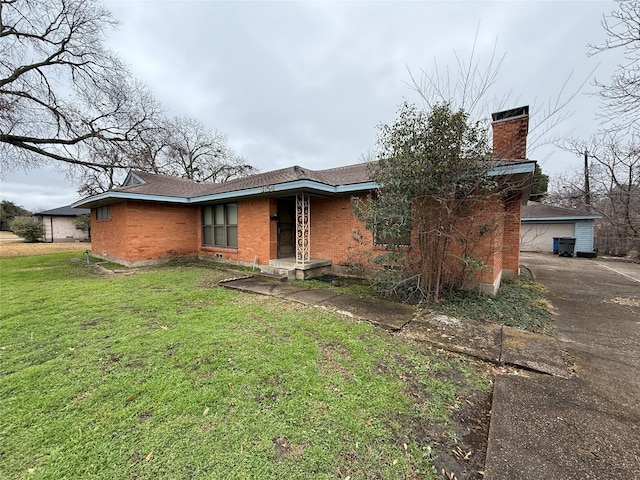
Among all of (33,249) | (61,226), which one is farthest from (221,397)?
(61,226)

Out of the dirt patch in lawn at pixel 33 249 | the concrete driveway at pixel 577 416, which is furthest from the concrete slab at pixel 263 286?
the dirt patch in lawn at pixel 33 249

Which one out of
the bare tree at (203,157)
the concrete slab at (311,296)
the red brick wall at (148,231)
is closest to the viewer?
the concrete slab at (311,296)

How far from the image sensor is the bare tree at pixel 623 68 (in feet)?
16.5

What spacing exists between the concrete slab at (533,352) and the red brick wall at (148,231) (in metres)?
10.5

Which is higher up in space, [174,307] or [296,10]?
[296,10]

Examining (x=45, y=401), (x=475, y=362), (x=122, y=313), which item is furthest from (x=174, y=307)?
(x=475, y=362)

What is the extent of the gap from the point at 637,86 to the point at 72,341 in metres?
10.8

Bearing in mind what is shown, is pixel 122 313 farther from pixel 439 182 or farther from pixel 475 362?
pixel 439 182

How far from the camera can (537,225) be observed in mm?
17453

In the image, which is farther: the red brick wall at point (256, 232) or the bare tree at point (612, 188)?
the bare tree at point (612, 188)

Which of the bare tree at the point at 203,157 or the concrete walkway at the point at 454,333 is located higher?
the bare tree at the point at 203,157

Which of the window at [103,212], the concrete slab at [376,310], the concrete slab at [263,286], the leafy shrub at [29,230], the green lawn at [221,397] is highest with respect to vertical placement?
the window at [103,212]

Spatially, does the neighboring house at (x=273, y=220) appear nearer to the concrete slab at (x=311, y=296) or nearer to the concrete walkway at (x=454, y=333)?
the concrete slab at (x=311, y=296)

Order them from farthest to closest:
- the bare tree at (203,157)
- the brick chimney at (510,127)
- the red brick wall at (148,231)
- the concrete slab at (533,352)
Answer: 1. the bare tree at (203,157)
2. the red brick wall at (148,231)
3. the brick chimney at (510,127)
4. the concrete slab at (533,352)
